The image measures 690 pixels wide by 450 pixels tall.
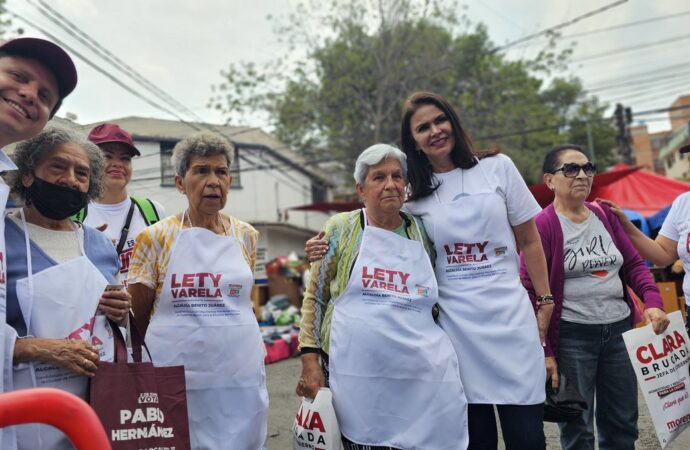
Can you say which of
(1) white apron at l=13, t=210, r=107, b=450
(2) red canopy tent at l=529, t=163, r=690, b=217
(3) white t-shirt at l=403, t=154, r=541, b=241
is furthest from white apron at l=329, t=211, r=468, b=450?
(2) red canopy tent at l=529, t=163, r=690, b=217

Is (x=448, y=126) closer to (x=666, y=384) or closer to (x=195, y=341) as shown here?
(x=195, y=341)

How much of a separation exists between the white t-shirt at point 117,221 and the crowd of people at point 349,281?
0.93 meters

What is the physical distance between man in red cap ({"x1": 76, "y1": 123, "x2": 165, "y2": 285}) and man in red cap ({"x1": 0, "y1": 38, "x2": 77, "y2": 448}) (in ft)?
4.40

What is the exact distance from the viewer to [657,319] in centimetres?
285

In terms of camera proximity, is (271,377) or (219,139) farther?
(271,377)

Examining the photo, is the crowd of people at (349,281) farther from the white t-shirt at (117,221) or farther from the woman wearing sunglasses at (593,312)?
the white t-shirt at (117,221)

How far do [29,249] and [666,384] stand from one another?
10.1ft

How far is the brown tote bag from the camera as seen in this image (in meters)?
1.73

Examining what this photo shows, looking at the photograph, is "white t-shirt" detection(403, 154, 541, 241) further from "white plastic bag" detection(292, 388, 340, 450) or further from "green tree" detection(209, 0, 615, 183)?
"green tree" detection(209, 0, 615, 183)

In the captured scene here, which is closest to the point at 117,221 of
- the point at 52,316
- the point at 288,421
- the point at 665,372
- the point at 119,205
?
the point at 119,205

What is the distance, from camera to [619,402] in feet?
9.43

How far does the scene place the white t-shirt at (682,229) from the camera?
335 cm

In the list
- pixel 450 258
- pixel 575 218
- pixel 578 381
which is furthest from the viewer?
pixel 575 218

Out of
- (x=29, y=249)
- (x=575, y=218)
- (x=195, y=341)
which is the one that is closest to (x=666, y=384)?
(x=575, y=218)
